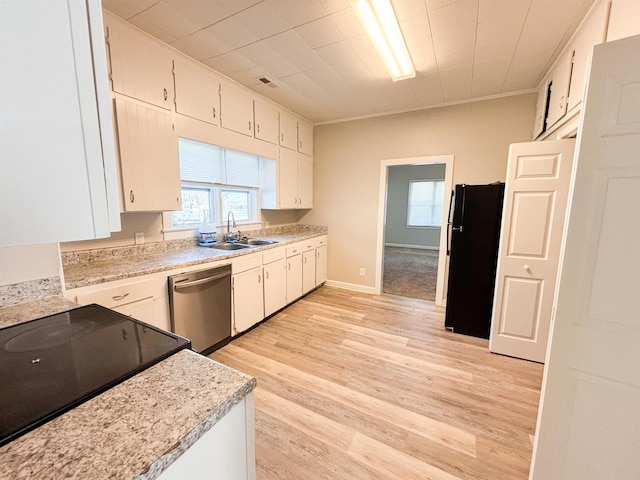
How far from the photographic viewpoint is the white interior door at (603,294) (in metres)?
0.97

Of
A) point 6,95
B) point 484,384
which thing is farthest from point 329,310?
point 6,95

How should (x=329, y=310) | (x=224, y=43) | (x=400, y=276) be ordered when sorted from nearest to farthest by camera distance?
(x=224, y=43)
(x=329, y=310)
(x=400, y=276)

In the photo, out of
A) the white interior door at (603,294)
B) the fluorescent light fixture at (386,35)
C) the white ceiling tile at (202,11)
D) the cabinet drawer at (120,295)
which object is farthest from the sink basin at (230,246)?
the white interior door at (603,294)

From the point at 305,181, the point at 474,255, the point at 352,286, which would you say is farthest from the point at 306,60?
the point at 352,286

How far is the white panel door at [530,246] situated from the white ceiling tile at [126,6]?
119 inches

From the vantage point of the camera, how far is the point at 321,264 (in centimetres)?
434

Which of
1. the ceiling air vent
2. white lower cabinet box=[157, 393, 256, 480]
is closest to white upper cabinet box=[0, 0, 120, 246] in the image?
white lower cabinet box=[157, 393, 256, 480]

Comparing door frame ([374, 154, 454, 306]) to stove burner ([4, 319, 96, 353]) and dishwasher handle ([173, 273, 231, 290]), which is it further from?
stove burner ([4, 319, 96, 353])

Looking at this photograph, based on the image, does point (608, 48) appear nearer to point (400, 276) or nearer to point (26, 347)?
point (26, 347)

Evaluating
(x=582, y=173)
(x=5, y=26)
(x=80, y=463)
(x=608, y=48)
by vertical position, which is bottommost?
(x=80, y=463)

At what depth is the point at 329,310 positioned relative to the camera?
3547mm

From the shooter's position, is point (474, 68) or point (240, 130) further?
point (240, 130)

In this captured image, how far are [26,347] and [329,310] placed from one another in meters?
2.96

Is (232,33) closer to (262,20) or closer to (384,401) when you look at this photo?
(262,20)
